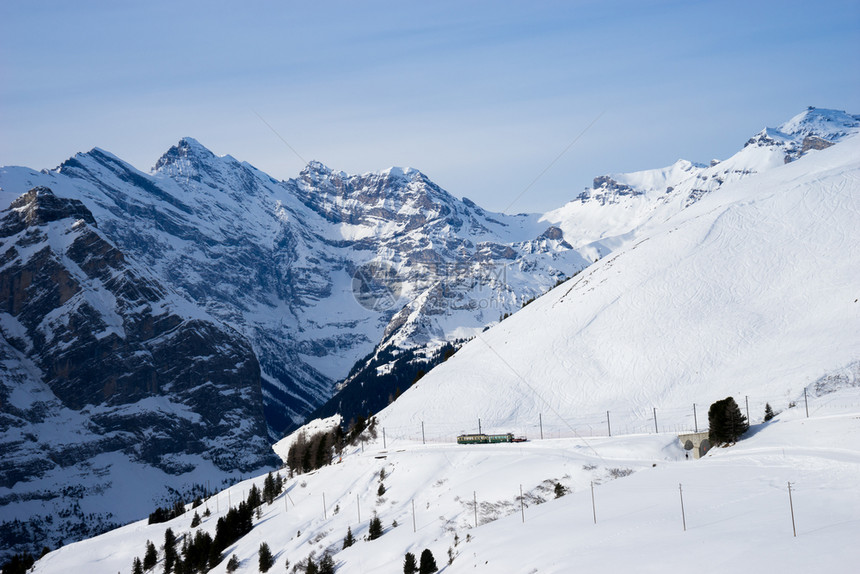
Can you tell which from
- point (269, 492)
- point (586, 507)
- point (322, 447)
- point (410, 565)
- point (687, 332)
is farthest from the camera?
point (687, 332)

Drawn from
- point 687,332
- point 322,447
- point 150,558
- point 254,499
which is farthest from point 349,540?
point 687,332

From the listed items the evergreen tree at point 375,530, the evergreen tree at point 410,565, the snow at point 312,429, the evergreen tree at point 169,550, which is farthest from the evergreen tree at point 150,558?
the evergreen tree at point 410,565

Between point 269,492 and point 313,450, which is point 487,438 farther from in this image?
point 313,450

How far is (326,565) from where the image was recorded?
86250mm

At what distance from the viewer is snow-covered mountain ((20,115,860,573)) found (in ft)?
192

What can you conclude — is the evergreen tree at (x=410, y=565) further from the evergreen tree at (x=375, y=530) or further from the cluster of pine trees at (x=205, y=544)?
the cluster of pine trees at (x=205, y=544)

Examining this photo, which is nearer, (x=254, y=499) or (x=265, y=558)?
(x=265, y=558)

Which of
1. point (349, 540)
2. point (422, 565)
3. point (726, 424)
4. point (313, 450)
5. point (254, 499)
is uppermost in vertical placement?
point (726, 424)

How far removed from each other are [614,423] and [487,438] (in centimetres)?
1916

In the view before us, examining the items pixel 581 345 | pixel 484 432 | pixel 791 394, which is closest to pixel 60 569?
pixel 484 432

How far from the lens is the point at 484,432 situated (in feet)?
429

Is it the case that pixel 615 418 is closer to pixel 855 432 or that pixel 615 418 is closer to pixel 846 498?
pixel 855 432

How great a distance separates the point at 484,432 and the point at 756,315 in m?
50.6

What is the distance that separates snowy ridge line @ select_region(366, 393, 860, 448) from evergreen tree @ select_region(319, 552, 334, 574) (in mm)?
34445
